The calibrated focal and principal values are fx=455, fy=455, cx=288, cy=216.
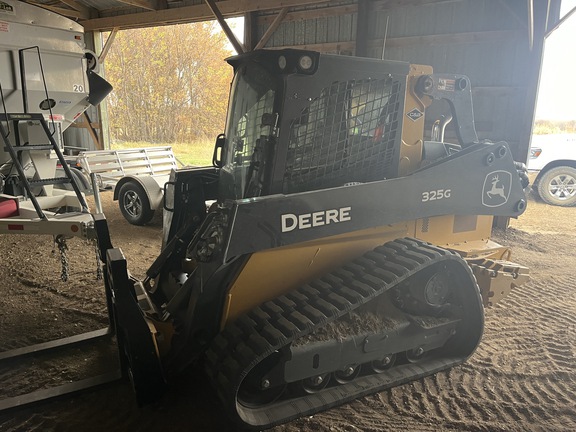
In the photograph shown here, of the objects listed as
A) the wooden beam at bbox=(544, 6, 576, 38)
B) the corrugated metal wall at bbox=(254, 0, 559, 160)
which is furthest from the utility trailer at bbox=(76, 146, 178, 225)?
the wooden beam at bbox=(544, 6, 576, 38)

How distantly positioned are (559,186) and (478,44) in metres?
3.55

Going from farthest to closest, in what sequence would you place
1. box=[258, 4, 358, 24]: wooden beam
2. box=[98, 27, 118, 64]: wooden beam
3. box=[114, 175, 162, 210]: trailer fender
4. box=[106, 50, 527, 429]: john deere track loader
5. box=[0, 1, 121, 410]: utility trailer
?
box=[98, 27, 118, 64]: wooden beam
box=[258, 4, 358, 24]: wooden beam
box=[114, 175, 162, 210]: trailer fender
box=[0, 1, 121, 410]: utility trailer
box=[106, 50, 527, 429]: john deere track loader

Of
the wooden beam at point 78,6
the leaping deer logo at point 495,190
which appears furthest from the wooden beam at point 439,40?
the wooden beam at point 78,6

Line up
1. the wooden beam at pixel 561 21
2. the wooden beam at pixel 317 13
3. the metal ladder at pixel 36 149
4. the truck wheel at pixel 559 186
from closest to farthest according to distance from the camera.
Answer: the metal ladder at pixel 36 149 < the wooden beam at pixel 561 21 < the wooden beam at pixel 317 13 < the truck wheel at pixel 559 186

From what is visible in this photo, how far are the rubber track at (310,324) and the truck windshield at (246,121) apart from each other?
799 millimetres

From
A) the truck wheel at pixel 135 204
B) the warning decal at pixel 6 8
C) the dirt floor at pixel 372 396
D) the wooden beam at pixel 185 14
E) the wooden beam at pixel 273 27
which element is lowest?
the dirt floor at pixel 372 396

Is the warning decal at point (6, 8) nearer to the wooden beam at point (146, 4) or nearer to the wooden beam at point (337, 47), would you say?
the wooden beam at point (146, 4)

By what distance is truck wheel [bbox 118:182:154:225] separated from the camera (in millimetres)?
7258

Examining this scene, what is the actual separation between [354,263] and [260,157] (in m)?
0.96

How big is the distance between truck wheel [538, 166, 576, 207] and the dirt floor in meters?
4.64

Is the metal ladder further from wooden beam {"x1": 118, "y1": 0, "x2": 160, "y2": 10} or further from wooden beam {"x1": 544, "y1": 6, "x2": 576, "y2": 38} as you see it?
wooden beam {"x1": 544, "y1": 6, "x2": 576, "y2": 38}

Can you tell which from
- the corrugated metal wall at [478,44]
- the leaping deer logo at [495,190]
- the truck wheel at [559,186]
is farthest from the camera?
the truck wheel at [559,186]

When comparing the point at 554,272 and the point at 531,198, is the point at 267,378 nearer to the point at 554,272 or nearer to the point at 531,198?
the point at 554,272

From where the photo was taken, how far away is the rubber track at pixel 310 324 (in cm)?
249
